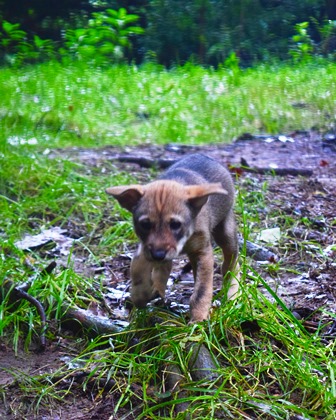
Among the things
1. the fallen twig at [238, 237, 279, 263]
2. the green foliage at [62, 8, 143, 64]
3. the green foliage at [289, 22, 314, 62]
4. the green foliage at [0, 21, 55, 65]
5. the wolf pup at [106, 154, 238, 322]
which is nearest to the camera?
the wolf pup at [106, 154, 238, 322]

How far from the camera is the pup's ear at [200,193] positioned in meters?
4.51

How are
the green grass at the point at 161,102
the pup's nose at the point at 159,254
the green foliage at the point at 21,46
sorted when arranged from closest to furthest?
the pup's nose at the point at 159,254 < the green grass at the point at 161,102 < the green foliage at the point at 21,46

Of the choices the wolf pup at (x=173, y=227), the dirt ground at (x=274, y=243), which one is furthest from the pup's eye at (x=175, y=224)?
the dirt ground at (x=274, y=243)

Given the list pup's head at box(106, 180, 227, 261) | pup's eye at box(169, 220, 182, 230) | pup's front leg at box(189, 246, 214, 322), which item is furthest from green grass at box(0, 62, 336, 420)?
pup's eye at box(169, 220, 182, 230)

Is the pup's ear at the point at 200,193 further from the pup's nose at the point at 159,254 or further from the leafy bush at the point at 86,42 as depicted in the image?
the leafy bush at the point at 86,42

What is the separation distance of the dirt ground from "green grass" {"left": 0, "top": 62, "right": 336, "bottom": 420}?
0.35 feet

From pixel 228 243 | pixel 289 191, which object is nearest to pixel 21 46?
pixel 289 191

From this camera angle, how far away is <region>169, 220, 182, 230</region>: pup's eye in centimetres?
432

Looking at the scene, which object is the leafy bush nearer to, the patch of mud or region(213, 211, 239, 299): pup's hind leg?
the patch of mud

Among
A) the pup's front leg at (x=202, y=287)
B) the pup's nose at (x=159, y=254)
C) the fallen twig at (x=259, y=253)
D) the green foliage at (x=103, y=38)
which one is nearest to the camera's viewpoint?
the pup's nose at (x=159, y=254)

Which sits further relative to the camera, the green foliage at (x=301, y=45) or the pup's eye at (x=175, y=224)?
the green foliage at (x=301, y=45)

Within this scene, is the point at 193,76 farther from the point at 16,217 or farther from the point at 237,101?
the point at 16,217

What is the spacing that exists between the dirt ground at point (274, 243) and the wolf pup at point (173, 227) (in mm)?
307

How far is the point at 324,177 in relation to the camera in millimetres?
8281
